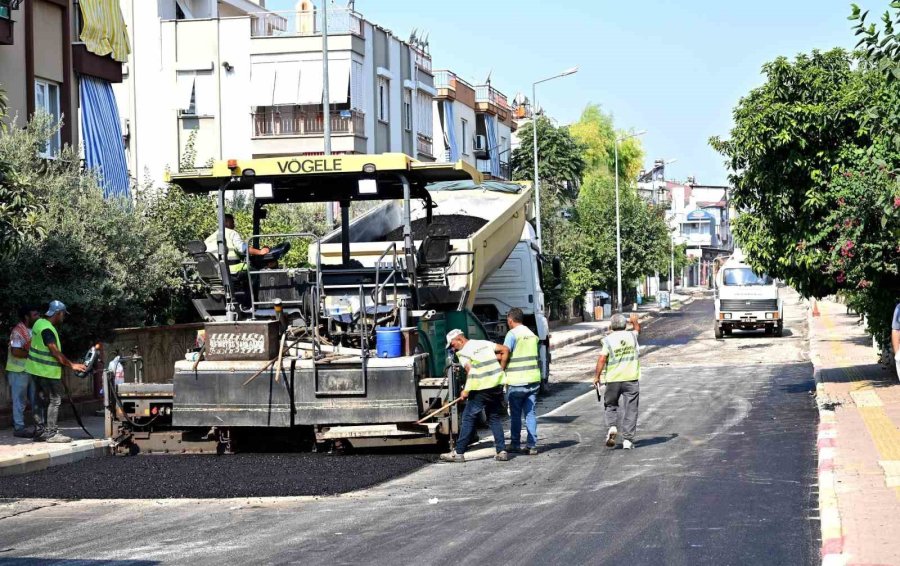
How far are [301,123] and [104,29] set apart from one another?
12.7 meters

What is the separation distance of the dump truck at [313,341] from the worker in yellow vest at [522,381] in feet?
2.09

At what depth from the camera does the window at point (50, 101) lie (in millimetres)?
23891

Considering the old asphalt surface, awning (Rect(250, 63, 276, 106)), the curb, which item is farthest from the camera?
awning (Rect(250, 63, 276, 106))

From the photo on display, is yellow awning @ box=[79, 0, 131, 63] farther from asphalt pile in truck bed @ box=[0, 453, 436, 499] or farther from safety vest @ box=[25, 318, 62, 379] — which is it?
asphalt pile in truck bed @ box=[0, 453, 436, 499]

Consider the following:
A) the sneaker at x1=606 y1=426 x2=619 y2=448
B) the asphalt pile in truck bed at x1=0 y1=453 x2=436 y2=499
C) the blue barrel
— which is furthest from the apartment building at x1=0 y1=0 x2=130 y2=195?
the sneaker at x1=606 y1=426 x2=619 y2=448

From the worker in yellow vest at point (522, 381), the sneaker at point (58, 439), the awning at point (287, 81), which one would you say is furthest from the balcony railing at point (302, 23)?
the worker in yellow vest at point (522, 381)

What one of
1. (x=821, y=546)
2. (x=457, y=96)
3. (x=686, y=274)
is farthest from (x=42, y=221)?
(x=686, y=274)

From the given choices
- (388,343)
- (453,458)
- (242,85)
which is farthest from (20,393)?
(242,85)

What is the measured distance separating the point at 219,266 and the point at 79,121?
1303 centimetres

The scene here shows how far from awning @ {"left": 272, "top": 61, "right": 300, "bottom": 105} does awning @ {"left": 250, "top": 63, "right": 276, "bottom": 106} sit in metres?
0.15

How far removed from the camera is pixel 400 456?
13.5 m

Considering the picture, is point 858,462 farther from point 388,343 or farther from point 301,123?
point 301,123

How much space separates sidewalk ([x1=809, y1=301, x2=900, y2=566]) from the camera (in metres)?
8.09

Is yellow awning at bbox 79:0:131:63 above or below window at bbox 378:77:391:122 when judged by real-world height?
below
